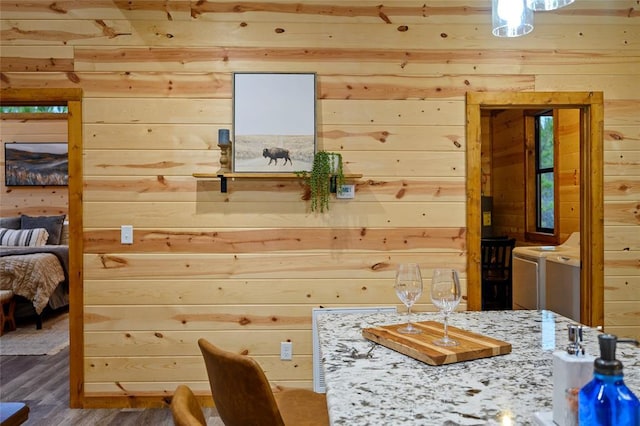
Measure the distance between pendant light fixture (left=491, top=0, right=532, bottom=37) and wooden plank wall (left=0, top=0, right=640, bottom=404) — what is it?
123 cm

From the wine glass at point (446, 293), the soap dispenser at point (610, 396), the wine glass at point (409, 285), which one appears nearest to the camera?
the soap dispenser at point (610, 396)

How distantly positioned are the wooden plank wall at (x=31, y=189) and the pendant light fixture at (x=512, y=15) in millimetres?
7172

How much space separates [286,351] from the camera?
3.00 m

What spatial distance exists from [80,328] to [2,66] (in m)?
1.76

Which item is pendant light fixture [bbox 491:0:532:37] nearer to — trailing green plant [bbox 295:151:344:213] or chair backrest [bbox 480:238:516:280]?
trailing green plant [bbox 295:151:344:213]

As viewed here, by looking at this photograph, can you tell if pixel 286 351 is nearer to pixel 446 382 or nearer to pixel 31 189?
pixel 446 382

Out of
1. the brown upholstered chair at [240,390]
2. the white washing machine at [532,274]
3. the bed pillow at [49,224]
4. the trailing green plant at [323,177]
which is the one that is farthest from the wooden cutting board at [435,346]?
the bed pillow at [49,224]

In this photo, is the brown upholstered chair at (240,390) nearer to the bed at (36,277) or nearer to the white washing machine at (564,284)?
the white washing machine at (564,284)

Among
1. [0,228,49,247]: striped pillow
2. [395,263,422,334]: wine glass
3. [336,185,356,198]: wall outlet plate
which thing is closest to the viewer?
[395,263,422,334]: wine glass

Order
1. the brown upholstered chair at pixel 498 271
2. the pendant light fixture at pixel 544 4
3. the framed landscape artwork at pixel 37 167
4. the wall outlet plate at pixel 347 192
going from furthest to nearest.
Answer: the framed landscape artwork at pixel 37 167
the brown upholstered chair at pixel 498 271
the wall outlet plate at pixel 347 192
the pendant light fixture at pixel 544 4

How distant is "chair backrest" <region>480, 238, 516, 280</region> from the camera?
5.23 meters

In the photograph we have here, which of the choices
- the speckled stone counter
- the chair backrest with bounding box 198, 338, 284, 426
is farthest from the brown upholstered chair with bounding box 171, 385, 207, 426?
the speckled stone counter

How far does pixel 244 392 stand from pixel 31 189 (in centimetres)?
750

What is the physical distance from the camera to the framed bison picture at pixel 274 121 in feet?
9.79
